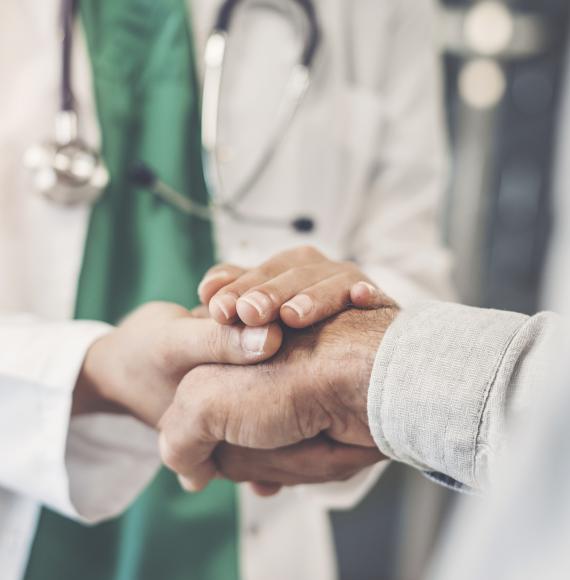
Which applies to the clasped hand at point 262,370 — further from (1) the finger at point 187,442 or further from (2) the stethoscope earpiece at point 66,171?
(2) the stethoscope earpiece at point 66,171

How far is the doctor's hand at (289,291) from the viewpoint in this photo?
488mm

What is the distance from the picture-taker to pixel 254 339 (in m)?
0.50

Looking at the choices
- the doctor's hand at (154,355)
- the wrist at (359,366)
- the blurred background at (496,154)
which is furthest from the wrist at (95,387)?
the blurred background at (496,154)

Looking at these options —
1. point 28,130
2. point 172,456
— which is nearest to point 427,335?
point 172,456

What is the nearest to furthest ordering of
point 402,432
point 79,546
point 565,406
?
1. point 565,406
2. point 402,432
3. point 79,546

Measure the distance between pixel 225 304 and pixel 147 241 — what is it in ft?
0.85

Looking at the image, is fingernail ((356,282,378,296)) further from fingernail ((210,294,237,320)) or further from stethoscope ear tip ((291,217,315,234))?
stethoscope ear tip ((291,217,315,234))

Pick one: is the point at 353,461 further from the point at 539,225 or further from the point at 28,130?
the point at 539,225

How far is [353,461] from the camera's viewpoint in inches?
21.9

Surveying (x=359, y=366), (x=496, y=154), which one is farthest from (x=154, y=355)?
(x=496, y=154)

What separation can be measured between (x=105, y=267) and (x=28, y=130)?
0.52ft

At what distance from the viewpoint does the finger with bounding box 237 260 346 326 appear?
1.58 feet

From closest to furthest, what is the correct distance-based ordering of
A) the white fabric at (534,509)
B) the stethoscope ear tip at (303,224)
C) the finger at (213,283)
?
the white fabric at (534,509), the finger at (213,283), the stethoscope ear tip at (303,224)

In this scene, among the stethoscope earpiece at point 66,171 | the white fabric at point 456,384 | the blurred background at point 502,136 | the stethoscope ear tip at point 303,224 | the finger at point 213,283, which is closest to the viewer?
the white fabric at point 456,384
